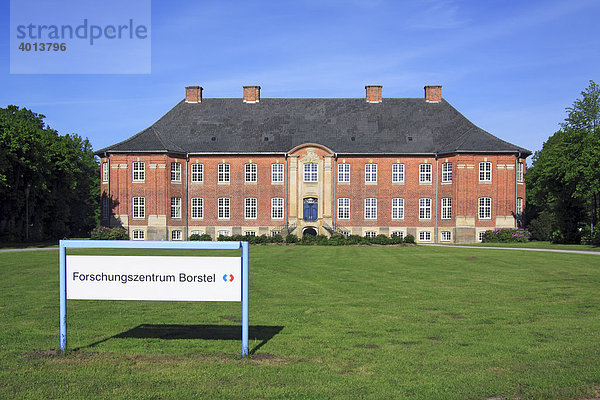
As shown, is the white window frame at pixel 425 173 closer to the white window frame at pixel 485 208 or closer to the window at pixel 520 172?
the white window frame at pixel 485 208

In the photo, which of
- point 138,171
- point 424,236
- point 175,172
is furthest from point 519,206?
point 138,171

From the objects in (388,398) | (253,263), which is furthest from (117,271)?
Result: (253,263)

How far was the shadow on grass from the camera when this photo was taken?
9617mm

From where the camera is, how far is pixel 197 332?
10.1 metres

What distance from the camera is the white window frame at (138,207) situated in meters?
49.6

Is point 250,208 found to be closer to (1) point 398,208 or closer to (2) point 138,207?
(2) point 138,207

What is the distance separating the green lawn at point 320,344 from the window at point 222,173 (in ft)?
114

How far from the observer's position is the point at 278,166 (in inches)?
1999

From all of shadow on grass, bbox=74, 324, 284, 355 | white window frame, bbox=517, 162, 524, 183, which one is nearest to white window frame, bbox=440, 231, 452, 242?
white window frame, bbox=517, 162, 524, 183

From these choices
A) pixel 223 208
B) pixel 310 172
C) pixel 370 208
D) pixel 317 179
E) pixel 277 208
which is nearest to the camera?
pixel 317 179

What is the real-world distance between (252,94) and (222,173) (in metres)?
8.75

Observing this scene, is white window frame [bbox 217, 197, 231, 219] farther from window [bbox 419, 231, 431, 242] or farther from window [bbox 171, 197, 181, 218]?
window [bbox 419, 231, 431, 242]

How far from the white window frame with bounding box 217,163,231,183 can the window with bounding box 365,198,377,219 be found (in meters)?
12.7

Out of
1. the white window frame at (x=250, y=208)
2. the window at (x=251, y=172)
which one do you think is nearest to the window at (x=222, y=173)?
the window at (x=251, y=172)
